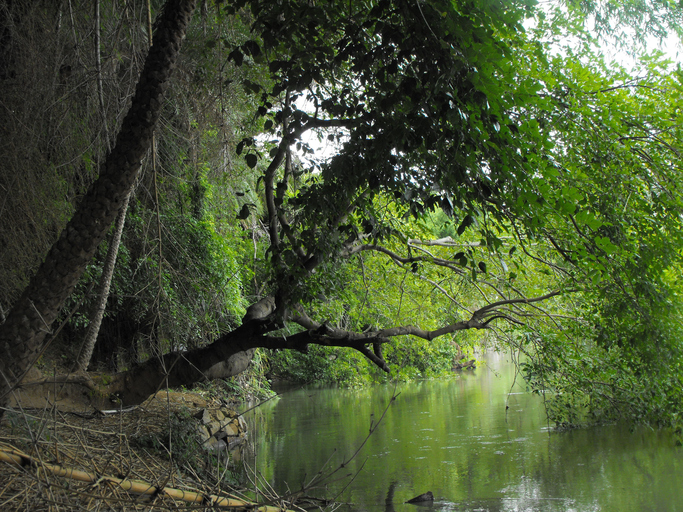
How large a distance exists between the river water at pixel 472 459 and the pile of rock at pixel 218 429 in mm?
420

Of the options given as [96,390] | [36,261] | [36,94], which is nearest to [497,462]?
[96,390]

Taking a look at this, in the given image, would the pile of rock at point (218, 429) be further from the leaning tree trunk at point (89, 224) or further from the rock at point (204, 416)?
the leaning tree trunk at point (89, 224)

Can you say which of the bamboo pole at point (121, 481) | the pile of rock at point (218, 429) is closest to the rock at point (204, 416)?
the pile of rock at point (218, 429)

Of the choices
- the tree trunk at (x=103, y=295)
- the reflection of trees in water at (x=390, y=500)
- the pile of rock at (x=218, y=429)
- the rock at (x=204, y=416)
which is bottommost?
the reflection of trees in water at (x=390, y=500)

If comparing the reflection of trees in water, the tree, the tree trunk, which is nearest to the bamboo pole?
the tree

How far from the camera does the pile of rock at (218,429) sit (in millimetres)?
6879

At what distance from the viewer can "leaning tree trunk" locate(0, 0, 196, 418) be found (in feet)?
11.2

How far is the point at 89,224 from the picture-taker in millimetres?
3463

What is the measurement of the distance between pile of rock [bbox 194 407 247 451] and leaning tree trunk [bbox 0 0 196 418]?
3252mm

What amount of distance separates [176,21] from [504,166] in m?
2.54

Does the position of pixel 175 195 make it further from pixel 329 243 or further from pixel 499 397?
pixel 499 397

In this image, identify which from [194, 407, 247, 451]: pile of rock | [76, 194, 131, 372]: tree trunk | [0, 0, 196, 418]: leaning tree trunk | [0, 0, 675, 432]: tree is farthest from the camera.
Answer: [194, 407, 247, 451]: pile of rock

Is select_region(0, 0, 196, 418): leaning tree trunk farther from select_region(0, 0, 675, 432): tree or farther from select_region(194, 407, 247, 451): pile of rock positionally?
select_region(194, 407, 247, 451): pile of rock

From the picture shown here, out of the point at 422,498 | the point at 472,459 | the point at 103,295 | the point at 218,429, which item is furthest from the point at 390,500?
the point at 103,295
